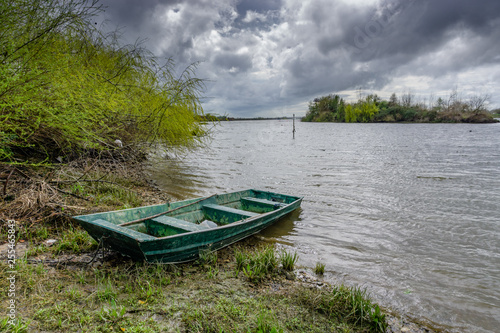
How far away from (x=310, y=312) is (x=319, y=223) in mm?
4341

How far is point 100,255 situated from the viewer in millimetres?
4531

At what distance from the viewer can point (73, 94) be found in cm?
566

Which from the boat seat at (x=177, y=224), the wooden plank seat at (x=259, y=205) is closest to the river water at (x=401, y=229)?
the wooden plank seat at (x=259, y=205)

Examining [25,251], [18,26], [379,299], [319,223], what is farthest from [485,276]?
[18,26]

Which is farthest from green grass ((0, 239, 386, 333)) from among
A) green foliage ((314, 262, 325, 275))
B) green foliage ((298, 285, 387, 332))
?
green foliage ((314, 262, 325, 275))

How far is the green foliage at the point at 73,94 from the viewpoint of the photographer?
14.3 feet

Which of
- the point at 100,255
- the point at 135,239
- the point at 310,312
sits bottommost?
the point at 310,312

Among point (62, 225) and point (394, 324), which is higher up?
point (62, 225)

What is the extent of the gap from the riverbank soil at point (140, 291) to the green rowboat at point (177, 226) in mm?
242

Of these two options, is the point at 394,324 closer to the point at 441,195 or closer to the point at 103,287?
the point at 103,287

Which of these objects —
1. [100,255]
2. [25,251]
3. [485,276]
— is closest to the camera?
[25,251]

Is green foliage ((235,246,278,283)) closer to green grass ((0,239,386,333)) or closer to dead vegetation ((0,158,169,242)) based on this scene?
green grass ((0,239,386,333))

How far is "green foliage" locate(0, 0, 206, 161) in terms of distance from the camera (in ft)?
14.3

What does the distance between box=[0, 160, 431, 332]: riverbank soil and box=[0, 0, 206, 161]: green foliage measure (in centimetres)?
136
